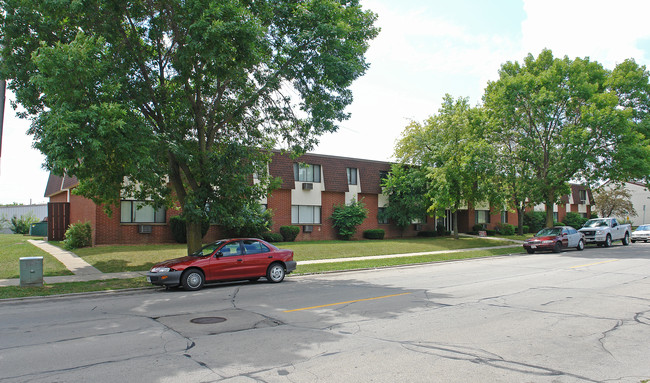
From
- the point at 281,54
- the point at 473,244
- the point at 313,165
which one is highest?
the point at 281,54

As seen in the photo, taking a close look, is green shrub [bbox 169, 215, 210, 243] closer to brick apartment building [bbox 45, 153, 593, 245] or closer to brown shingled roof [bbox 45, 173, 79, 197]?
brick apartment building [bbox 45, 153, 593, 245]

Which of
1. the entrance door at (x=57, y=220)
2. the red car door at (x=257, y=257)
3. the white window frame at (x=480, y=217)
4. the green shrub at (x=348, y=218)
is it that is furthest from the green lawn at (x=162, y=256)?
the white window frame at (x=480, y=217)

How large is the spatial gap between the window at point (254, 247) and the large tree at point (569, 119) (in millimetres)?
22564

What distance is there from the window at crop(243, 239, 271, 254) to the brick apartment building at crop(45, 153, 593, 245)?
11512mm

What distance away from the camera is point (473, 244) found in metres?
30.4

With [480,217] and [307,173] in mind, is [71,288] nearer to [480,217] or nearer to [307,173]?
[307,173]

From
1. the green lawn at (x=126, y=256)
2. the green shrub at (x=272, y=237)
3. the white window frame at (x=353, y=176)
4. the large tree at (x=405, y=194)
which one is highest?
the white window frame at (x=353, y=176)

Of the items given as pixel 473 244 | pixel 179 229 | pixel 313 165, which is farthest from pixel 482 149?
pixel 179 229

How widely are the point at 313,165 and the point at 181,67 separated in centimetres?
1851

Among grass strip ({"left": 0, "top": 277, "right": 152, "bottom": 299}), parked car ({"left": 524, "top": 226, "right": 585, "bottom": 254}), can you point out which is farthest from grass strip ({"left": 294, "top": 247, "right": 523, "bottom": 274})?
grass strip ({"left": 0, "top": 277, "right": 152, "bottom": 299})

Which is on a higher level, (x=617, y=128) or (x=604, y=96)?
(x=604, y=96)

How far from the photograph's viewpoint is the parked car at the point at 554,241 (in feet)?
82.5

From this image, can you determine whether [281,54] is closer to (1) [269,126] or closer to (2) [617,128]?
(1) [269,126]

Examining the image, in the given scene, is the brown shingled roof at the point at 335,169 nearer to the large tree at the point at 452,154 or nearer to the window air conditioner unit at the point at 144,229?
the large tree at the point at 452,154
